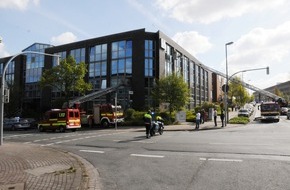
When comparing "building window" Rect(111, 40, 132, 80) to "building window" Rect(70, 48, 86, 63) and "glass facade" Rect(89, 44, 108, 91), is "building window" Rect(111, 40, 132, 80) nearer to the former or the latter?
"glass facade" Rect(89, 44, 108, 91)

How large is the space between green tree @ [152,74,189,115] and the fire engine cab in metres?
11.5

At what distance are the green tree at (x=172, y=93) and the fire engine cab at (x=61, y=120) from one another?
11.5m

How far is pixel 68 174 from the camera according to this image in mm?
9289

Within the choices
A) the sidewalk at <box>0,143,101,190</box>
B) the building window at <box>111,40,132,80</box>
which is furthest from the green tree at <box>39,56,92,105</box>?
the sidewalk at <box>0,143,101,190</box>

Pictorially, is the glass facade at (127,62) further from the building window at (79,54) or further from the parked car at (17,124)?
the parked car at (17,124)

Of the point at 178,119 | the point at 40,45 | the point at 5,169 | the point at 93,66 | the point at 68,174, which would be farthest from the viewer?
the point at 40,45

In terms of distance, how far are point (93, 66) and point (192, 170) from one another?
138ft

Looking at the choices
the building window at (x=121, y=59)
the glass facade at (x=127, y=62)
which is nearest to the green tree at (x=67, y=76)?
the glass facade at (x=127, y=62)

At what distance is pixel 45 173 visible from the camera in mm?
9469

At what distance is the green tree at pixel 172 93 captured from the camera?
3875 cm

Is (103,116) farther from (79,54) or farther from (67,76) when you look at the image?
(79,54)

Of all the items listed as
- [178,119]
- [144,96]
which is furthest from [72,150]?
[144,96]

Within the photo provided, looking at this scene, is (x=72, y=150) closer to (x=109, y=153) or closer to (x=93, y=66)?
(x=109, y=153)

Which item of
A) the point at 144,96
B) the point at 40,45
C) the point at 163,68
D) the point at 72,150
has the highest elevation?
the point at 40,45
